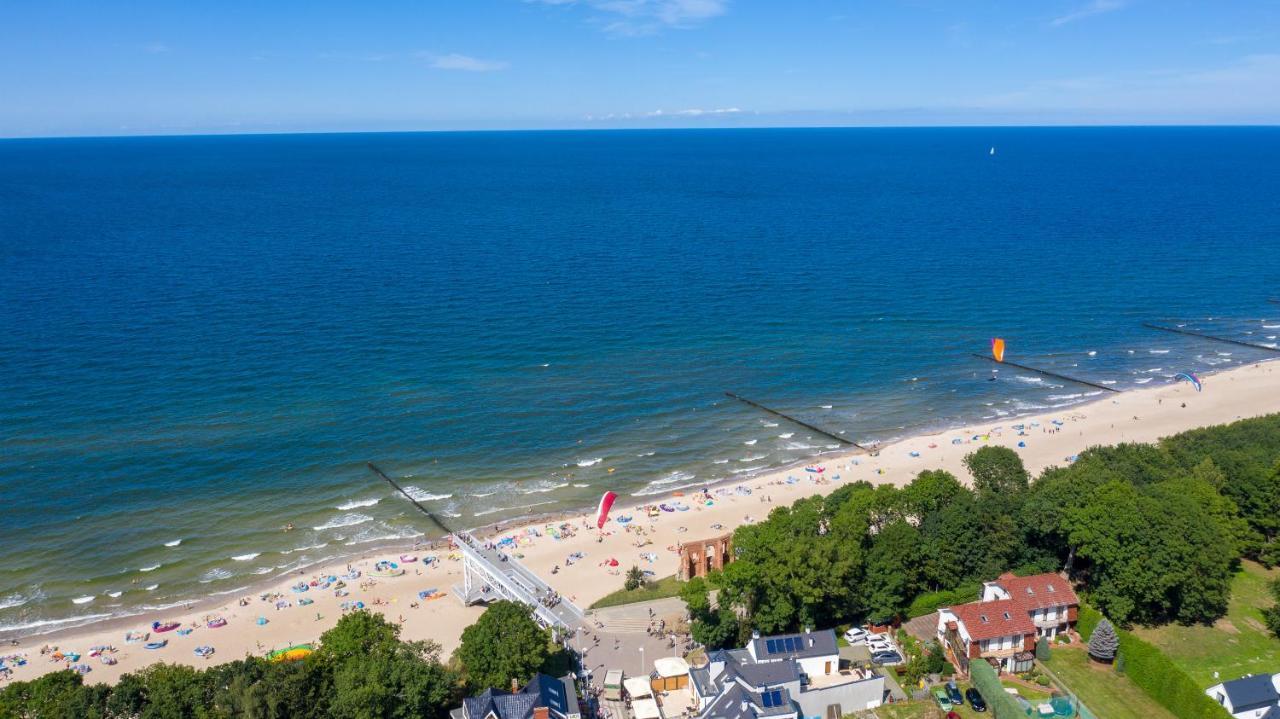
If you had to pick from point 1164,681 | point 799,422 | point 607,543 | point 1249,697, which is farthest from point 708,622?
point 799,422

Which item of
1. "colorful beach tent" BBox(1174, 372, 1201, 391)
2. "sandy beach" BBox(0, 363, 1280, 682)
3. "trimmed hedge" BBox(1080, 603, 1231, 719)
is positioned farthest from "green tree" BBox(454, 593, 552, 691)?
"colorful beach tent" BBox(1174, 372, 1201, 391)

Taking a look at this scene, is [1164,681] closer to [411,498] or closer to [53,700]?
[53,700]

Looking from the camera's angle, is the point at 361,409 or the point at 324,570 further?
the point at 361,409

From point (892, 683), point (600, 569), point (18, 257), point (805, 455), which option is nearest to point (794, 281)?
point (805, 455)

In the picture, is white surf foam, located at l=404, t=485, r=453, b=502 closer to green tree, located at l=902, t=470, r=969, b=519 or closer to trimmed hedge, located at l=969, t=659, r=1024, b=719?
green tree, located at l=902, t=470, r=969, b=519

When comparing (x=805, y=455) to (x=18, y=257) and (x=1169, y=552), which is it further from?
(x=18, y=257)

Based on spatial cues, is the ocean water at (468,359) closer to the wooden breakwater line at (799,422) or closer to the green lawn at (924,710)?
the wooden breakwater line at (799,422)
